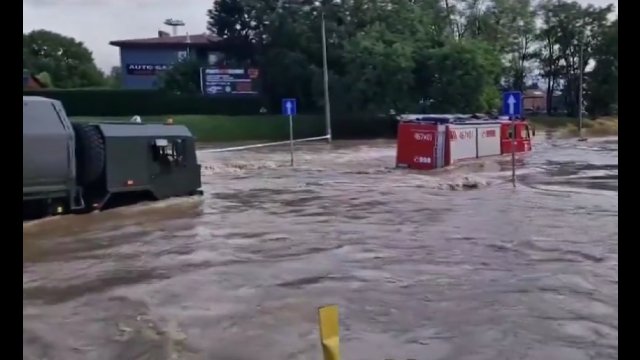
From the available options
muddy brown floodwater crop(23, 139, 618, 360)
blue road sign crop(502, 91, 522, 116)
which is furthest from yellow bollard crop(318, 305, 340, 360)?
blue road sign crop(502, 91, 522, 116)

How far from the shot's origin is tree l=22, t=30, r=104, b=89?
8062cm

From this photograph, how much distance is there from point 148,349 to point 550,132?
169 ft

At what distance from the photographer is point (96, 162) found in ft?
50.8

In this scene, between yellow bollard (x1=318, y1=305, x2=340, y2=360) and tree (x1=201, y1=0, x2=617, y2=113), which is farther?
tree (x1=201, y1=0, x2=617, y2=113)

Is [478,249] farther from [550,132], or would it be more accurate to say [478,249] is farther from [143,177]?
[550,132]

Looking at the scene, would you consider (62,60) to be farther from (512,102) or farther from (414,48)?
(512,102)

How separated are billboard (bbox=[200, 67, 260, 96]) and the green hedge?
1.81ft

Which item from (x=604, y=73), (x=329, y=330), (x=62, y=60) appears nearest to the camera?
(x=329, y=330)

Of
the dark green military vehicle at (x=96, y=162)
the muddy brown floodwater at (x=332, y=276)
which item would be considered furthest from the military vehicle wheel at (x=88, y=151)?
the muddy brown floodwater at (x=332, y=276)

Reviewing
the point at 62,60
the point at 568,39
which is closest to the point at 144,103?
the point at 62,60

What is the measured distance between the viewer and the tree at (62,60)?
3174 inches

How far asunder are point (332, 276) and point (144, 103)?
51117 millimetres

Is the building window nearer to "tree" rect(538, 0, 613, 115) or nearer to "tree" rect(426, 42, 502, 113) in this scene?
"tree" rect(426, 42, 502, 113)
